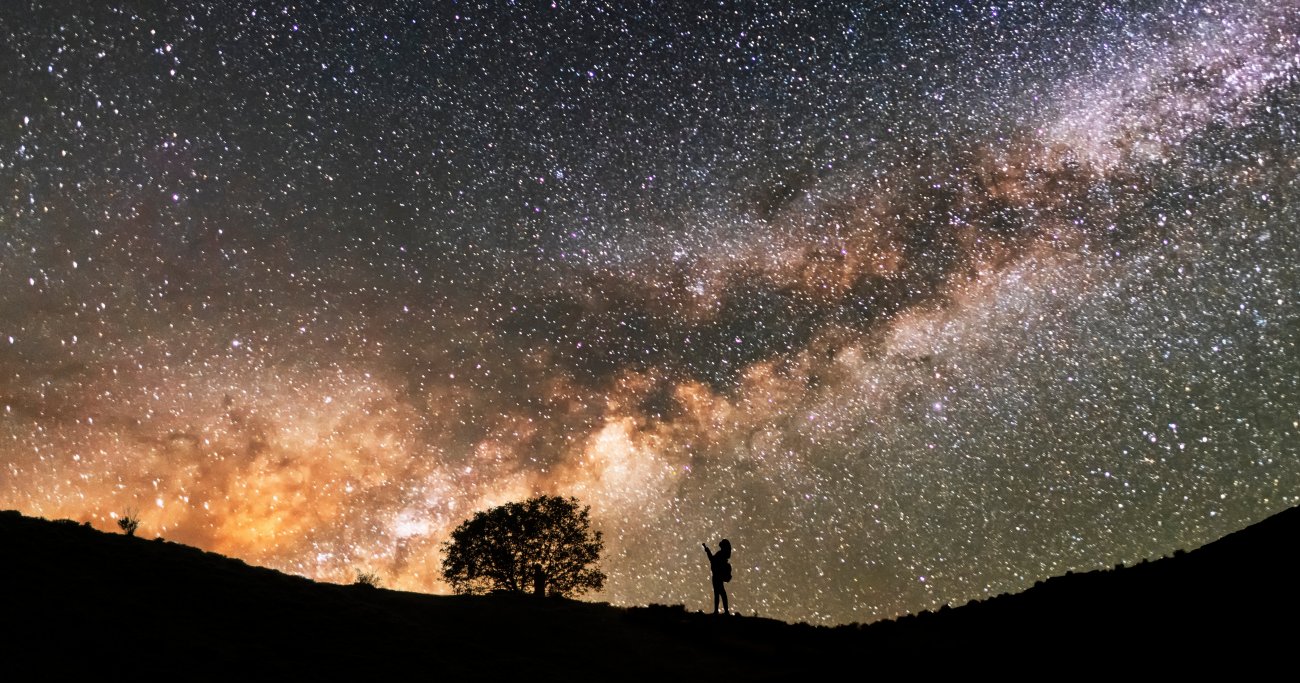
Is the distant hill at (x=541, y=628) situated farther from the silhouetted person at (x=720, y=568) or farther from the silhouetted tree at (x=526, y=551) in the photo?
the silhouetted tree at (x=526, y=551)

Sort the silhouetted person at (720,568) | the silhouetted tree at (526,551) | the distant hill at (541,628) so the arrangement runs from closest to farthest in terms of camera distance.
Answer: the distant hill at (541,628) < the silhouetted person at (720,568) < the silhouetted tree at (526,551)

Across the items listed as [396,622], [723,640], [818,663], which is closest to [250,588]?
[396,622]

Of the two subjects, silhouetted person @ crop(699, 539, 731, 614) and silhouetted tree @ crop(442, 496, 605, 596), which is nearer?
silhouetted person @ crop(699, 539, 731, 614)

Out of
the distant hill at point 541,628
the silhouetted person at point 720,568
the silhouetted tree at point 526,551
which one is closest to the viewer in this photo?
the distant hill at point 541,628

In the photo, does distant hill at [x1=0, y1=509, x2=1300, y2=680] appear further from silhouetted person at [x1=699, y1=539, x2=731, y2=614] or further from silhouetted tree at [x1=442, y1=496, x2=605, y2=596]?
silhouetted tree at [x1=442, y1=496, x2=605, y2=596]

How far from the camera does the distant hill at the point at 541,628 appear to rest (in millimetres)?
9977

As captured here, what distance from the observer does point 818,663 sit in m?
13.6

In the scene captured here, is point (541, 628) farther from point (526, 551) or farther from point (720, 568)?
point (526, 551)

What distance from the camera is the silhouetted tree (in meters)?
33.2

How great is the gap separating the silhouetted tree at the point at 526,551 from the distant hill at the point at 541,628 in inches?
580

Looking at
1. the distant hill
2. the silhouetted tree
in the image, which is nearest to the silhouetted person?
the distant hill

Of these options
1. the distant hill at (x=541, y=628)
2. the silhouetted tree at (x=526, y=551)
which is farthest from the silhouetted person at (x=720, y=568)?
the silhouetted tree at (x=526, y=551)

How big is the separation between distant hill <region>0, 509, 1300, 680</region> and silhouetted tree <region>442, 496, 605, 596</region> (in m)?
14.7

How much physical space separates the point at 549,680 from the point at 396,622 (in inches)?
173
